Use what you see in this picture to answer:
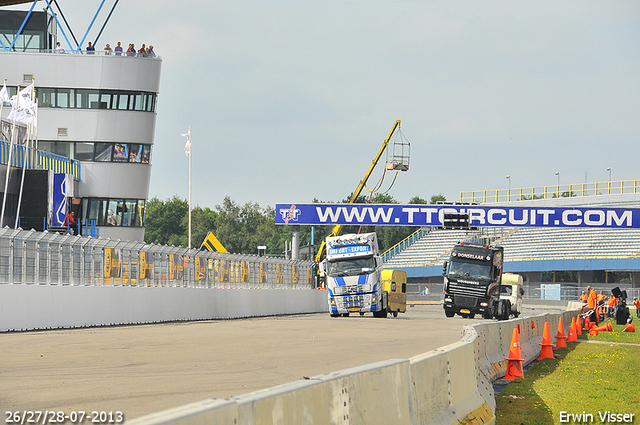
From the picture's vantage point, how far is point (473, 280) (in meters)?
40.8

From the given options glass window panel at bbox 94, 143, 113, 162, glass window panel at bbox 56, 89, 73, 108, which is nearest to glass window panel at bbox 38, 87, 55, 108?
glass window panel at bbox 56, 89, 73, 108

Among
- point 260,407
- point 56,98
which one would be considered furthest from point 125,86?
point 260,407

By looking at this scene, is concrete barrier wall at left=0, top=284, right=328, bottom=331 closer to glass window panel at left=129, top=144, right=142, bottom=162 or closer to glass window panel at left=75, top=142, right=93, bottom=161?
glass window panel at left=129, top=144, right=142, bottom=162

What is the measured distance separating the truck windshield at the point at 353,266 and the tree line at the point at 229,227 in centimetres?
9554

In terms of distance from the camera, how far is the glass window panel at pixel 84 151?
2149 inches

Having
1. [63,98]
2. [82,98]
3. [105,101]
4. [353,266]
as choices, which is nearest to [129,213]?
[105,101]

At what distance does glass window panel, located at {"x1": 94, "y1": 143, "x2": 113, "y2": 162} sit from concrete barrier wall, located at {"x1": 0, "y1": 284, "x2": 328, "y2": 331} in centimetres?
A: 1975

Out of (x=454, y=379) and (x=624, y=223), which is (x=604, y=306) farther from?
(x=454, y=379)

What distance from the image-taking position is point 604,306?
145 feet

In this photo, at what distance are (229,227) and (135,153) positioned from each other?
94.3 meters

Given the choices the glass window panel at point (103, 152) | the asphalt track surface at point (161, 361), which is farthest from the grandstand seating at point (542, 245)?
the asphalt track surface at point (161, 361)

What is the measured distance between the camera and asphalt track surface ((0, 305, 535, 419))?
9.69m

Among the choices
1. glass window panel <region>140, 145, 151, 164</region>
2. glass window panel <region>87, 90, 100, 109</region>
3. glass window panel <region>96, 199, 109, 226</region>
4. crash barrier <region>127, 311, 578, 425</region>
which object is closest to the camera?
crash barrier <region>127, 311, 578, 425</region>

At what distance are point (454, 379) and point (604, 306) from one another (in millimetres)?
38488
